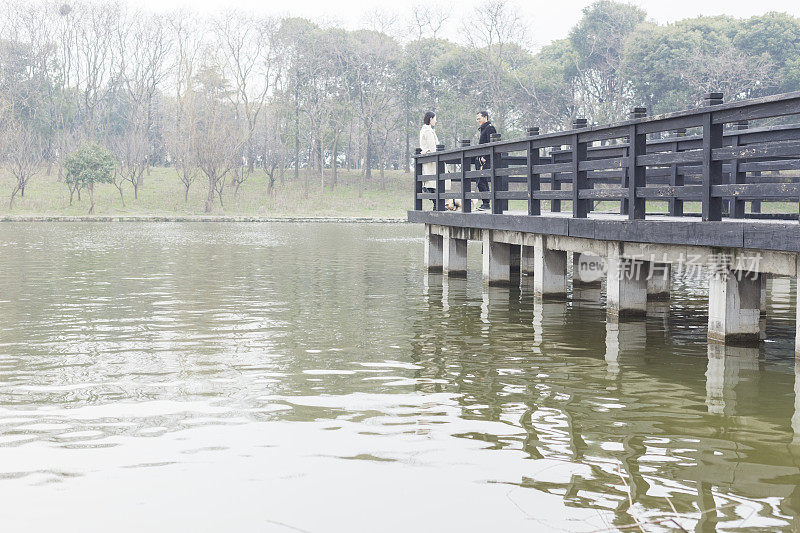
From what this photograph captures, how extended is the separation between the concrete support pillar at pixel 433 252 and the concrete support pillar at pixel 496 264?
3.21m

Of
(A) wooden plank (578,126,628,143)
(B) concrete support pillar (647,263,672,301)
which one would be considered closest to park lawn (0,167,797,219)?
(B) concrete support pillar (647,263,672,301)

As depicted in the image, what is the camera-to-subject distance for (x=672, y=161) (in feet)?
31.8

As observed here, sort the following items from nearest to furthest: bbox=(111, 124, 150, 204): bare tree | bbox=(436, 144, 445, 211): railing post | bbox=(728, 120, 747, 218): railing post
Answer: bbox=(728, 120, 747, 218): railing post < bbox=(436, 144, 445, 211): railing post < bbox=(111, 124, 150, 204): bare tree

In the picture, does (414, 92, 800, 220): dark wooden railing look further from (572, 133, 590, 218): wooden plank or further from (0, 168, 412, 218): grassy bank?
(0, 168, 412, 218): grassy bank

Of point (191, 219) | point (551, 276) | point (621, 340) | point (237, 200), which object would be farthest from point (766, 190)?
point (237, 200)

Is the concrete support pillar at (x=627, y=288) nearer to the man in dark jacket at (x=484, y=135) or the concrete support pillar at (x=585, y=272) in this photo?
the concrete support pillar at (x=585, y=272)

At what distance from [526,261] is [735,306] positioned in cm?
934

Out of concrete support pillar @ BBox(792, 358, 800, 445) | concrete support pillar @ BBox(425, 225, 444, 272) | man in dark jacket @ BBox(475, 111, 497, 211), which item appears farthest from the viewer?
concrete support pillar @ BBox(425, 225, 444, 272)

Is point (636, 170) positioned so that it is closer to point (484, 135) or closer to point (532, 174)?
point (532, 174)

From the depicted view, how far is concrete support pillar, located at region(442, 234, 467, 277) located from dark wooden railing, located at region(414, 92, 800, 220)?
0.82m

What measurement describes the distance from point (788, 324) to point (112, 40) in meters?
65.0

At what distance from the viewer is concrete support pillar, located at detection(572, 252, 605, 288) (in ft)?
55.5

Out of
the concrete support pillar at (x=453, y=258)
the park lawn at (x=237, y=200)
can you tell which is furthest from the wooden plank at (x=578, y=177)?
the park lawn at (x=237, y=200)

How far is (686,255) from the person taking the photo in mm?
9938
